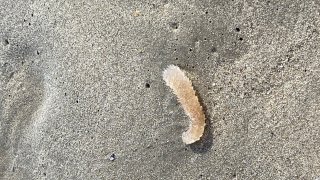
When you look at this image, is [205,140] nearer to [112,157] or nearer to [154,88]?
[154,88]

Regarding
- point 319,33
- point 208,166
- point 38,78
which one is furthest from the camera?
point 38,78

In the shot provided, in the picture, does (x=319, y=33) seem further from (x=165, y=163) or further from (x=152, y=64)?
(x=165, y=163)

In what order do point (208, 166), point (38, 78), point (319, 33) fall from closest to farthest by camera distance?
point (319, 33), point (208, 166), point (38, 78)

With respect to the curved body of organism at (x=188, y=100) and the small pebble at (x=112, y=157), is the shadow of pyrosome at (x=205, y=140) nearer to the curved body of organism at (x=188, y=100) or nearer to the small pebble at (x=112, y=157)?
the curved body of organism at (x=188, y=100)

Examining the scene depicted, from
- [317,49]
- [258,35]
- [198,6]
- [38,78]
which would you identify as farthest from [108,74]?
[317,49]

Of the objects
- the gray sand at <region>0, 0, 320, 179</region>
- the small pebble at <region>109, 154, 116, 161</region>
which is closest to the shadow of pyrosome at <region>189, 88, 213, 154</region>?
the gray sand at <region>0, 0, 320, 179</region>

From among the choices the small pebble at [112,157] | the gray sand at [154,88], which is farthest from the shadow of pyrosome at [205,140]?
the small pebble at [112,157]
